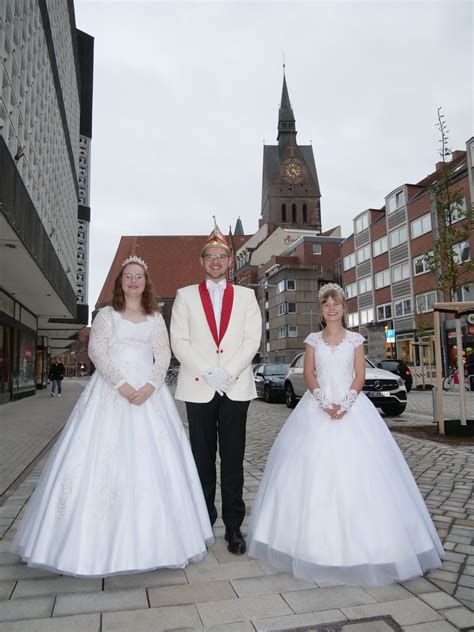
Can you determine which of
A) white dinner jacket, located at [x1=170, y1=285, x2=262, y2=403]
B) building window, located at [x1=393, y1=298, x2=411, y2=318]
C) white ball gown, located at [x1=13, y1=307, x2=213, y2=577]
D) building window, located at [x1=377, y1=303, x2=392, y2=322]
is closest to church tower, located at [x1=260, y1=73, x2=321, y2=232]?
building window, located at [x1=377, y1=303, x2=392, y2=322]

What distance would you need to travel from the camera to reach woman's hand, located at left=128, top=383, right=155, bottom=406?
346 cm

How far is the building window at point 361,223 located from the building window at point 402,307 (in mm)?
9508

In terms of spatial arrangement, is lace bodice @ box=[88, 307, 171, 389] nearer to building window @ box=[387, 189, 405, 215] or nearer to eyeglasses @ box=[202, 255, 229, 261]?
eyeglasses @ box=[202, 255, 229, 261]

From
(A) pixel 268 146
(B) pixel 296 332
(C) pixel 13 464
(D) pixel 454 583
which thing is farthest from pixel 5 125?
(A) pixel 268 146

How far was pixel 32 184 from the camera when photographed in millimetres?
15867

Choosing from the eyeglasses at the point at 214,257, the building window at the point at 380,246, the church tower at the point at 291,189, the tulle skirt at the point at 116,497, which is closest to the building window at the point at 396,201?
the building window at the point at 380,246

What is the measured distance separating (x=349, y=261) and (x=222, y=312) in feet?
164

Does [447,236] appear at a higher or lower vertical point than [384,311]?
lower

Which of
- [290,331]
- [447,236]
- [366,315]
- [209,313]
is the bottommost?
[209,313]

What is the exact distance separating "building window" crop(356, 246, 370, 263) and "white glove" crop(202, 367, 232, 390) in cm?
4613

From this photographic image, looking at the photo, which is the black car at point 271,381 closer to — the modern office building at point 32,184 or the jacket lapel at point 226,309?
the modern office building at point 32,184

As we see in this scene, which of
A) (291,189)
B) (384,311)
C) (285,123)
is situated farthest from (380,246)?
(285,123)

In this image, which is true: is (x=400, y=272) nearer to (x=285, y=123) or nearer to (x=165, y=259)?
(x=165, y=259)

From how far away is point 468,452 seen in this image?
25.0 ft
